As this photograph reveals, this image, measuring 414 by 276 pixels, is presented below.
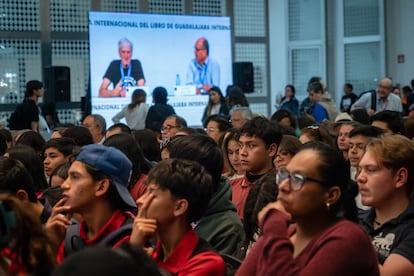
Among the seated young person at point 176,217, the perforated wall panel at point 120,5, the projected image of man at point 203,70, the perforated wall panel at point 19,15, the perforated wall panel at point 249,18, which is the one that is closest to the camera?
the seated young person at point 176,217

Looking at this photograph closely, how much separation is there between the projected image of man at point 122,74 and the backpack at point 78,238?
965cm

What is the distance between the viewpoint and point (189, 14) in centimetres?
1527

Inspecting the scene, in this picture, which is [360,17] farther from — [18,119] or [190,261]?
[190,261]

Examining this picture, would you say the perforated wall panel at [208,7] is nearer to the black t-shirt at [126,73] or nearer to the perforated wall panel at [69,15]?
the perforated wall panel at [69,15]

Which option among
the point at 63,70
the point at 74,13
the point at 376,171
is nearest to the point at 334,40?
the point at 74,13

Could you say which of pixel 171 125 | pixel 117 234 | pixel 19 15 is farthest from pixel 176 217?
pixel 19 15

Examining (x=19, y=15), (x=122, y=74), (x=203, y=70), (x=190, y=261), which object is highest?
(x=19, y=15)

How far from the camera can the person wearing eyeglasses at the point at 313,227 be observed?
8.54ft

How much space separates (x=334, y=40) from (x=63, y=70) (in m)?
8.17

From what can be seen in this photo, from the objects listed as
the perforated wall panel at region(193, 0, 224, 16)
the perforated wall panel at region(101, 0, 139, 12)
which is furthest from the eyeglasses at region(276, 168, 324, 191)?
the perforated wall panel at region(193, 0, 224, 16)

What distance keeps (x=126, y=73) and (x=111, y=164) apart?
10.0 metres

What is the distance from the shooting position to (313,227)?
2.77 metres

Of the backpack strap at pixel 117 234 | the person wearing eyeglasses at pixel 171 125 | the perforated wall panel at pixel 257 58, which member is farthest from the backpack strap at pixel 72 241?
the perforated wall panel at pixel 257 58

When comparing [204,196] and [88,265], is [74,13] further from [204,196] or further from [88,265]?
[88,265]
